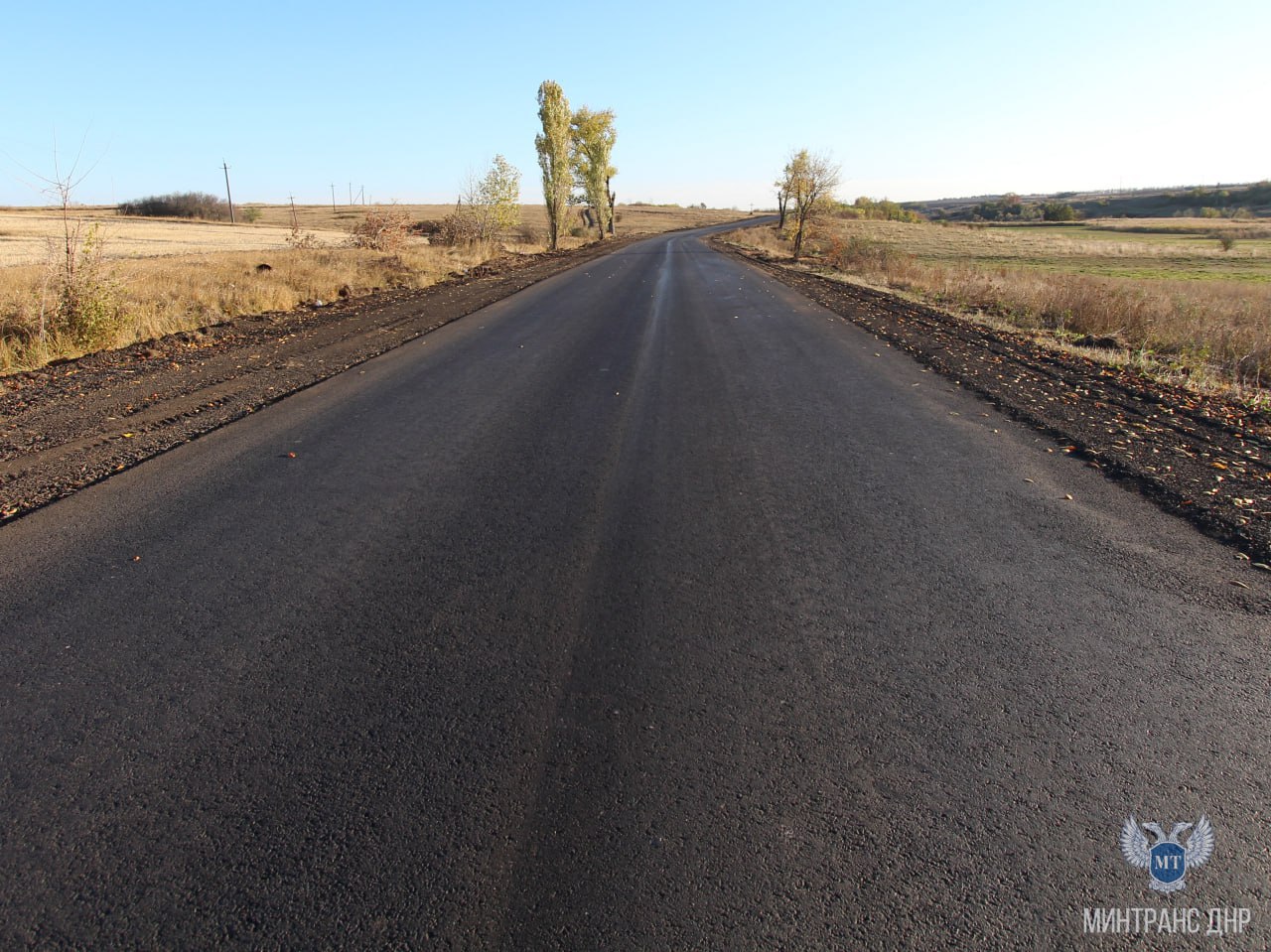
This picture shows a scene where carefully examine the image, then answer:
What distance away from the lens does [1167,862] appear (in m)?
2.39

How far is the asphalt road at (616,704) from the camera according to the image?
225cm

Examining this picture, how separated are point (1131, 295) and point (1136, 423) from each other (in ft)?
37.9

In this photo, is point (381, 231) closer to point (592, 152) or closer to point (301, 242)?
point (301, 242)

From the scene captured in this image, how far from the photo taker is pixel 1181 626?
148 inches

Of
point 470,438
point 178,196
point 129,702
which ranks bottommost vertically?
point 129,702

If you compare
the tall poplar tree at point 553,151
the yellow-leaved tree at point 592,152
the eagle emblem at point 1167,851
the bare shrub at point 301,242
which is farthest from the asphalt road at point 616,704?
the yellow-leaved tree at point 592,152

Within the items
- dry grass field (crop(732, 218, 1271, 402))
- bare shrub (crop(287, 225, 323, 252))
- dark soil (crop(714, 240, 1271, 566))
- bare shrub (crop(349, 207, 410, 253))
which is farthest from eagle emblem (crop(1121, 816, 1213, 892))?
bare shrub (crop(349, 207, 410, 253))

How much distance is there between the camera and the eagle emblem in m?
2.32

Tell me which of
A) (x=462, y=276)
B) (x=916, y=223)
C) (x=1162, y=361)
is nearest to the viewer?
(x=1162, y=361)

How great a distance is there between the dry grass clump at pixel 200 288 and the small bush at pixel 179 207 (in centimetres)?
5817

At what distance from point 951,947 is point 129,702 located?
126 inches

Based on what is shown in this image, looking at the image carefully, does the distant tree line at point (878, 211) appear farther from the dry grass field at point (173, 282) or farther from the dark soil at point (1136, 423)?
the dark soil at point (1136, 423)

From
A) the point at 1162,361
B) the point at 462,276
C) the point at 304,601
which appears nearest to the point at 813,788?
the point at 304,601

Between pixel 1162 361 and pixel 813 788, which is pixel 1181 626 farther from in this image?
pixel 1162 361
